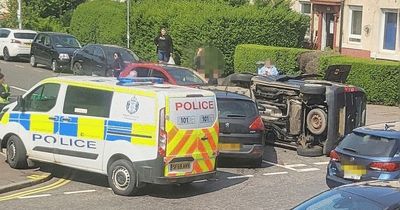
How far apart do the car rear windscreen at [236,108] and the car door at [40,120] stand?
11.0 feet

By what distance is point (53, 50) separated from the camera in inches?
1215

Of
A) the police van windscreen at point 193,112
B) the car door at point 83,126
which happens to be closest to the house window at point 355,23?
the police van windscreen at point 193,112

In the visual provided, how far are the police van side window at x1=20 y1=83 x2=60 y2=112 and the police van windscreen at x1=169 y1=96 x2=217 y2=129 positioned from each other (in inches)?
93.9

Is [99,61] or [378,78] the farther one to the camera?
[99,61]

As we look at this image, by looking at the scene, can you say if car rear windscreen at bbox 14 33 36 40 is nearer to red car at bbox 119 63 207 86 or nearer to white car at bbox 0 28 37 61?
white car at bbox 0 28 37 61

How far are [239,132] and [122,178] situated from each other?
125 inches

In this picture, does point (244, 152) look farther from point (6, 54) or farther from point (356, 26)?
point (6, 54)

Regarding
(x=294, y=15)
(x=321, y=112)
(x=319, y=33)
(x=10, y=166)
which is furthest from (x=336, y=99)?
(x=319, y=33)

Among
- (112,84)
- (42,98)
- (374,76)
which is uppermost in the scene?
(112,84)

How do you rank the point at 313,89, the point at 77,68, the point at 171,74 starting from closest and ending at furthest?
1. the point at 313,89
2. the point at 171,74
3. the point at 77,68

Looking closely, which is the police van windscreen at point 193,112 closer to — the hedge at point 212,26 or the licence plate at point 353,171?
the licence plate at point 353,171

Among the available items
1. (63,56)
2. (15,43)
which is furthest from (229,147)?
(15,43)

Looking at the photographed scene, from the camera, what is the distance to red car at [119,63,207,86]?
1698 cm

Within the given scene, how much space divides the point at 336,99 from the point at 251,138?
2.52 meters
